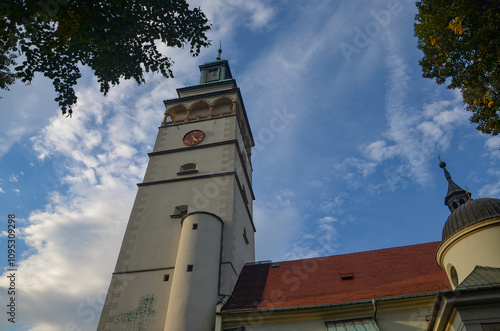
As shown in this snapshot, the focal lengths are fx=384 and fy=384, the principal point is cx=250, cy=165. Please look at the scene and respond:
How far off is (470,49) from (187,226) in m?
12.0

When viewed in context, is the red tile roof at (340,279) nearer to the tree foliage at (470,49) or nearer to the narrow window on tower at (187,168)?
the narrow window on tower at (187,168)

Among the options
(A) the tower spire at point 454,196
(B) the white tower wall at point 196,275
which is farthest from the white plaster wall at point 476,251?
(B) the white tower wall at point 196,275

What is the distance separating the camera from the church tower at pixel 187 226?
14.4 meters

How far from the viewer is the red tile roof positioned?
13.7m

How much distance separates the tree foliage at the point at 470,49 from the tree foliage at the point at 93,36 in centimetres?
604

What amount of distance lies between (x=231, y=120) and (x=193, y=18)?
42.1 ft

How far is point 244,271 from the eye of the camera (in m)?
17.9

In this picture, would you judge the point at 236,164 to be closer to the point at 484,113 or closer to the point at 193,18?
the point at 193,18

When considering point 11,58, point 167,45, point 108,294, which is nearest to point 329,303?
point 108,294

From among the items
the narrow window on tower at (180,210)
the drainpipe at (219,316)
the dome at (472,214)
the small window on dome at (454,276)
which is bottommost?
the drainpipe at (219,316)

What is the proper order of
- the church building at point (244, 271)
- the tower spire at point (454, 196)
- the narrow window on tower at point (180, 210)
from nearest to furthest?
the church building at point (244, 271) → the tower spire at point (454, 196) → the narrow window on tower at point (180, 210)

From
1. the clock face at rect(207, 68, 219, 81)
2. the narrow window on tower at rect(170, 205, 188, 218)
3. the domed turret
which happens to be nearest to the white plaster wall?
the domed turret

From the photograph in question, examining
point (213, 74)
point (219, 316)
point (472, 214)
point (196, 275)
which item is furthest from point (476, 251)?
point (213, 74)

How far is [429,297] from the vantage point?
40.7 feet
